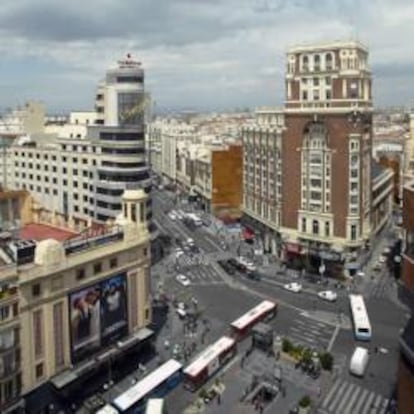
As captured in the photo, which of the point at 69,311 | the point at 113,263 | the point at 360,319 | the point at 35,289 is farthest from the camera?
the point at 360,319

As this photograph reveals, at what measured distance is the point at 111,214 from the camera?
110562 millimetres

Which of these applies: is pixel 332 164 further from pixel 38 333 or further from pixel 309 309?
pixel 38 333

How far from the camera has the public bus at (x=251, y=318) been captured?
8231 centimetres

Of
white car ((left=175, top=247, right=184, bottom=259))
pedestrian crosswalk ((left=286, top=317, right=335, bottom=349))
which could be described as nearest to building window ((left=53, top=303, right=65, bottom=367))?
pedestrian crosswalk ((left=286, top=317, right=335, bottom=349))

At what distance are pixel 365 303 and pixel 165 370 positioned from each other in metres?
44.0

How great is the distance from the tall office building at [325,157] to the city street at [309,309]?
683 centimetres

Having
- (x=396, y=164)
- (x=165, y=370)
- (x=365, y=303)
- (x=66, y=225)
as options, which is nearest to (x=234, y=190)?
(x=396, y=164)

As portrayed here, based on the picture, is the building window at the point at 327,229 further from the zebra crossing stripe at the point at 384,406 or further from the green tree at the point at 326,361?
the zebra crossing stripe at the point at 384,406

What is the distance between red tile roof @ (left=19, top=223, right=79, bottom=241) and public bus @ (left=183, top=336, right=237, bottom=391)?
21.6 metres

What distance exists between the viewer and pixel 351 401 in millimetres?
65625

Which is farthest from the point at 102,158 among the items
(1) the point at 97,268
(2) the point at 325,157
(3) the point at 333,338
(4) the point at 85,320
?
(3) the point at 333,338

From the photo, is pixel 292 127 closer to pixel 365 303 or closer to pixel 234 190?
pixel 365 303

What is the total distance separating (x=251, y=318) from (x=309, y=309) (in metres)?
14.9

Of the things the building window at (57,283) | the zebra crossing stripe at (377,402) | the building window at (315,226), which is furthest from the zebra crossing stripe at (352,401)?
the building window at (315,226)
